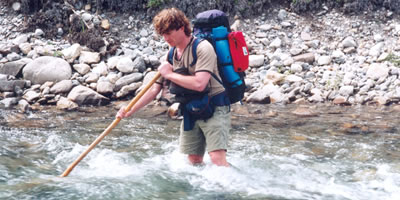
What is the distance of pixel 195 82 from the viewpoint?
4355 mm

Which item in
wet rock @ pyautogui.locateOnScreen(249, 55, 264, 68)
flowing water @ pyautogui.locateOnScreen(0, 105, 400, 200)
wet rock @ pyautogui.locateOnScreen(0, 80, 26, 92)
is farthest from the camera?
wet rock @ pyautogui.locateOnScreen(249, 55, 264, 68)

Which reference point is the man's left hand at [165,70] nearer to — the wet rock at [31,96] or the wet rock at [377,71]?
the wet rock at [31,96]

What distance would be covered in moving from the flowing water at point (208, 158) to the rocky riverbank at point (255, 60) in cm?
96

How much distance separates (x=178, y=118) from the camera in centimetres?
900

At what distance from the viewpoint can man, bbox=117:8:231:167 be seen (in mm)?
4348

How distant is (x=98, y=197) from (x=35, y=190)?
0.72 meters

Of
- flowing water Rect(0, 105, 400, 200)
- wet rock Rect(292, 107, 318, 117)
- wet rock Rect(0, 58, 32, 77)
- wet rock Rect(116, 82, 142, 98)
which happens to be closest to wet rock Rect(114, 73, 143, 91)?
wet rock Rect(116, 82, 142, 98)

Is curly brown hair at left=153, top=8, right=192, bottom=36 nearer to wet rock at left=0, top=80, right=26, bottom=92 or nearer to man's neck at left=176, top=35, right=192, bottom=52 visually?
man's neck at left=176, top=35, right=192, bottom=52

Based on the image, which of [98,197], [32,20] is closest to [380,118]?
[98,197]

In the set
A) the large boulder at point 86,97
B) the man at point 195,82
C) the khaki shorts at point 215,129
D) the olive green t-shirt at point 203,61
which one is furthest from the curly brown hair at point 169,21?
the large boulder at point 86,97

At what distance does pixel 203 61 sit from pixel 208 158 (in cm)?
214

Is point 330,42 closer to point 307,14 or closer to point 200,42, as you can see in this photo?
point 307,14

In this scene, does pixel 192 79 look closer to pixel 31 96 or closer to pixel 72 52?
pixel 31 96

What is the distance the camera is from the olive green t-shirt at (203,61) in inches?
172
